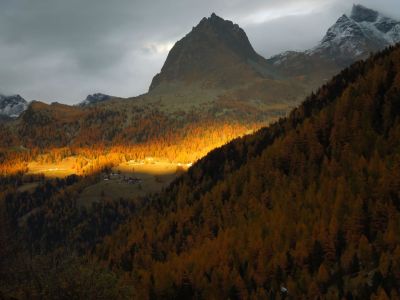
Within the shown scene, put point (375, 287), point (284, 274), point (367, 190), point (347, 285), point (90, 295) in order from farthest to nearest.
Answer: point (367, 190), point (284, 274), point (347, 285), point (375, 287), point (90, 295)

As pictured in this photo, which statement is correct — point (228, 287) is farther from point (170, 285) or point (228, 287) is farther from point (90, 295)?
point (90, 295)

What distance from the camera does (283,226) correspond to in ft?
635

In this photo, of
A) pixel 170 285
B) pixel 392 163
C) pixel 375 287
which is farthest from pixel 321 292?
pixel 392 163

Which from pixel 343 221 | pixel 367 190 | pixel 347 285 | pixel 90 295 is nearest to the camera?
pixel 90 295

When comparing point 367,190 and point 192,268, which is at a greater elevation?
point 367,190

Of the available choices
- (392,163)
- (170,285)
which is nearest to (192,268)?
(170,285)

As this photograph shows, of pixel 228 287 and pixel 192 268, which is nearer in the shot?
pixel 228 287

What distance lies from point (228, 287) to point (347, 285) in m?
39.0

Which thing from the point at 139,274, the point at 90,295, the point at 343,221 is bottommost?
the point at 139,274

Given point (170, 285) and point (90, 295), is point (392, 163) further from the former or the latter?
point (90, 295)

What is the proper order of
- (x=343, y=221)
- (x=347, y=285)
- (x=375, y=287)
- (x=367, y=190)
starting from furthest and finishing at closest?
(x=367, y=190) → (x=343, y=221) → (x=347, y=285) → (x=375, y=287)

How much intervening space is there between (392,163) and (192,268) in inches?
3054

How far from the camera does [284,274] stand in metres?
163

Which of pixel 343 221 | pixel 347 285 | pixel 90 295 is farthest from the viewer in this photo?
pixel 343 221
